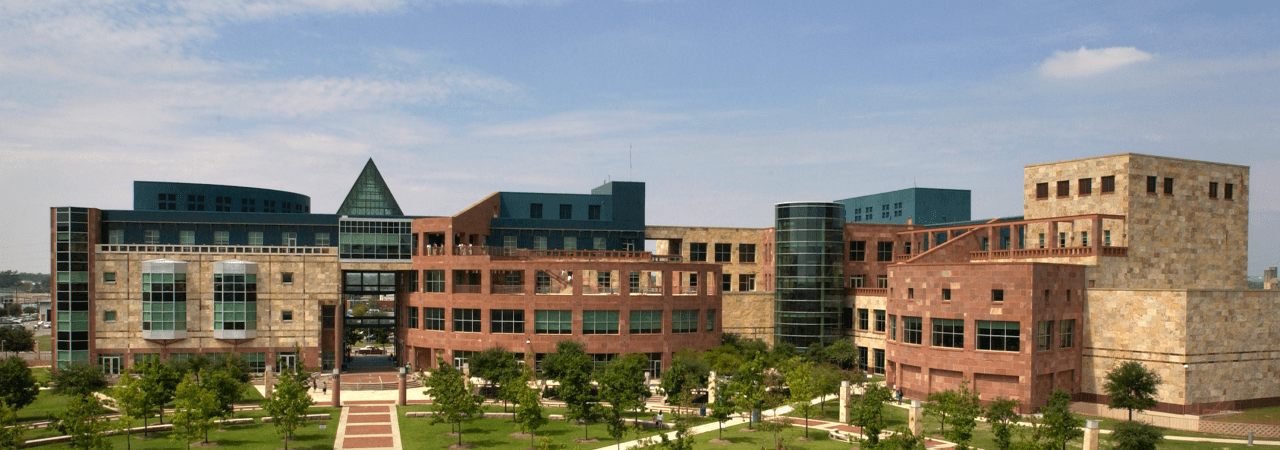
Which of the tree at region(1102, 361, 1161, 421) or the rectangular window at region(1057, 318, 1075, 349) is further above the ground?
the rectangular window at region(1057, 318, 1075, 349)

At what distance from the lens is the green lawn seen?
191 ft

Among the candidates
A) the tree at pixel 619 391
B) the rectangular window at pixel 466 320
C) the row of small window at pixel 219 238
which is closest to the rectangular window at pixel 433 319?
the rectangular window at pixel 466 320

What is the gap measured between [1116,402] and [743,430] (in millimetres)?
28015

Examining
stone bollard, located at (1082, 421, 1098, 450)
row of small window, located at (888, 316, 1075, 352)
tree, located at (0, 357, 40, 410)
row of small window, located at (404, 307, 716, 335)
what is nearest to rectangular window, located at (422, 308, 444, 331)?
row of small window, located at (404, 307, 716, 335)

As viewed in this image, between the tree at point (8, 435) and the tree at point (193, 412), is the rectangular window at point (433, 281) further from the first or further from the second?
the tree at point (8, 435)

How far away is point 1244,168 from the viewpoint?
84.0 metres

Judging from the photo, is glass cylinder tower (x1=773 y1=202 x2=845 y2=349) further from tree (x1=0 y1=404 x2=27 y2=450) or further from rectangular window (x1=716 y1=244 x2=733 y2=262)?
tree (x1=0 y1=404 x2=27 y2=450)

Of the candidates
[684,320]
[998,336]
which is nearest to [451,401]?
[684,320]

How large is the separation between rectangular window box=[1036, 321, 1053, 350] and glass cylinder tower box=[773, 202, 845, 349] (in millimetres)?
26731

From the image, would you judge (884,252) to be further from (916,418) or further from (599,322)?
(916,418)

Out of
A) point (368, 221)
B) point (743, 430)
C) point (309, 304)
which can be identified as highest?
point (368, 221)

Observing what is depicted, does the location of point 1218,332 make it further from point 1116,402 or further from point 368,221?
point 368,221

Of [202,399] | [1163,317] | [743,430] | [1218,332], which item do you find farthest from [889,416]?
[202,399]

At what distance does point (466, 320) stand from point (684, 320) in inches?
859
